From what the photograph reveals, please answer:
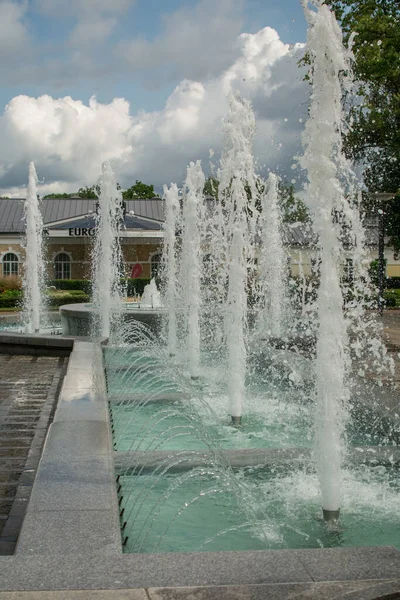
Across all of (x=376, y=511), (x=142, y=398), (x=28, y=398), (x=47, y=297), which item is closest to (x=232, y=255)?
(x=142, y=398)

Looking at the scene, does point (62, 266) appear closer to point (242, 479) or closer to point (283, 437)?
point (283, 437)

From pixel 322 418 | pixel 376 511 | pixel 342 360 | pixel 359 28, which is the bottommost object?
pixel 376 511

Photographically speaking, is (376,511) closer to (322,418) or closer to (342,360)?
(322,418)

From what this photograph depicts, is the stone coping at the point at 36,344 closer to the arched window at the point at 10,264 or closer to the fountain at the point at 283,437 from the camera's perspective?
the fountain at the point at 283,437

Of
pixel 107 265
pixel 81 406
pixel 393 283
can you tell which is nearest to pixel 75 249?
pixel 393 283

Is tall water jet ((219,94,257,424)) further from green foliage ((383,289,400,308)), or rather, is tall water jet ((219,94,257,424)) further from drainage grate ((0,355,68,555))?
green foliage ((383,289,400,308))

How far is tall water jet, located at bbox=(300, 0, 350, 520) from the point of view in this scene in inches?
177

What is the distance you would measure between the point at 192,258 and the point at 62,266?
33511 millimetres

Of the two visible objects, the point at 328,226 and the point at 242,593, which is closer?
the point at 242,593

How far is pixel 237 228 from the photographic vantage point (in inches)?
328

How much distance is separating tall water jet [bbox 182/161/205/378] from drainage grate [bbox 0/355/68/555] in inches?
87.2

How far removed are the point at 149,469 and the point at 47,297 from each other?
25773 millimetres

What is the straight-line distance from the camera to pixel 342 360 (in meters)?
4.72

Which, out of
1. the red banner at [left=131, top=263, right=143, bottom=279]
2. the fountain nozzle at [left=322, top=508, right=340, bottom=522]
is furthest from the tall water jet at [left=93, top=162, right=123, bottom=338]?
the red banner at [left=131, top=263, right=143, bottom=279]
